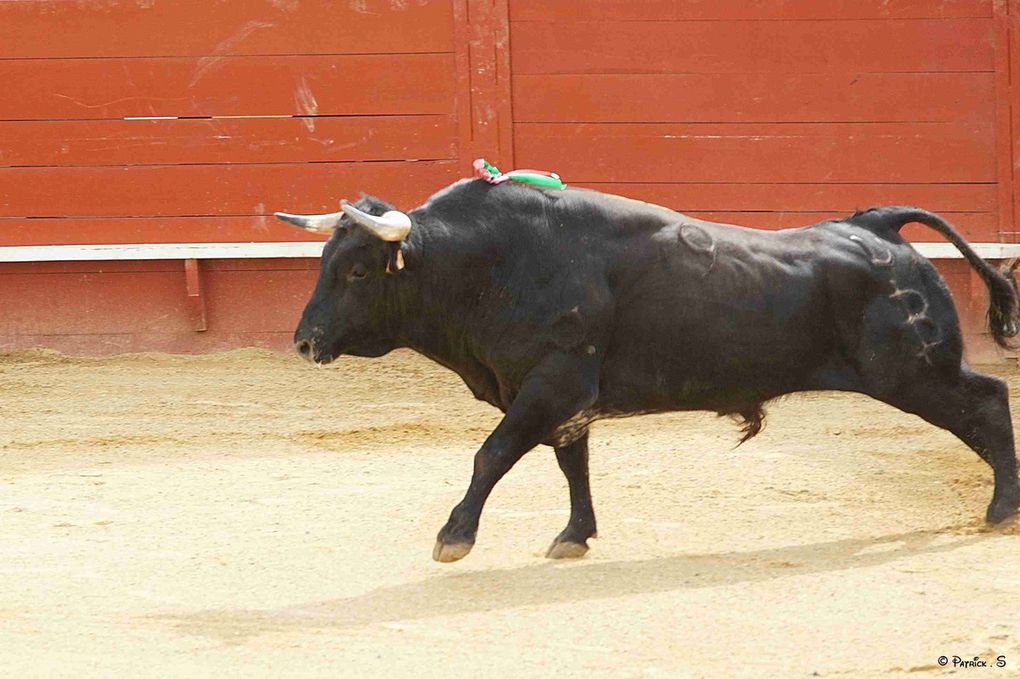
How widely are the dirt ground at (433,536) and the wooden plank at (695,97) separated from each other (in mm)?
1777

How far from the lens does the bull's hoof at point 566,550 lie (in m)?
5.56

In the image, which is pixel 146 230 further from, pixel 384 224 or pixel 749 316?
pixel 749 316

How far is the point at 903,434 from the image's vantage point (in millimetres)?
7680

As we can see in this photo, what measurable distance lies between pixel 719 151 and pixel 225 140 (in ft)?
9.44

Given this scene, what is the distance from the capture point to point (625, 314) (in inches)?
219

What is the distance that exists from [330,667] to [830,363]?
2.29 m

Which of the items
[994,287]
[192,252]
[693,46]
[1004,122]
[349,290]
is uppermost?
[693,46]

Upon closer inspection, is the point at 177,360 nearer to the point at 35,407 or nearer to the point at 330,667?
the point at 35,407

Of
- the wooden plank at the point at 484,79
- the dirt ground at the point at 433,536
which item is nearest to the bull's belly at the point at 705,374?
the dirt ground at the point at 433,536

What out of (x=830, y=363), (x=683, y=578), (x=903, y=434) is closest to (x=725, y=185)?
(x=903, y=434)

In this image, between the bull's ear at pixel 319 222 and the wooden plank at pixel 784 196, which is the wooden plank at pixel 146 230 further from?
the bull's ear at pixel 319 222

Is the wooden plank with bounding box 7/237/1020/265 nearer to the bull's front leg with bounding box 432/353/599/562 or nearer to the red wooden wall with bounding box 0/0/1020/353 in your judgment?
the red wooden wall with bounding box 0/0/1020/353

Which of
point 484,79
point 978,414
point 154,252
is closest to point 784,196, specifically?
point 484,79

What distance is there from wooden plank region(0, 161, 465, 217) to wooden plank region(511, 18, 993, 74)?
0.89m
